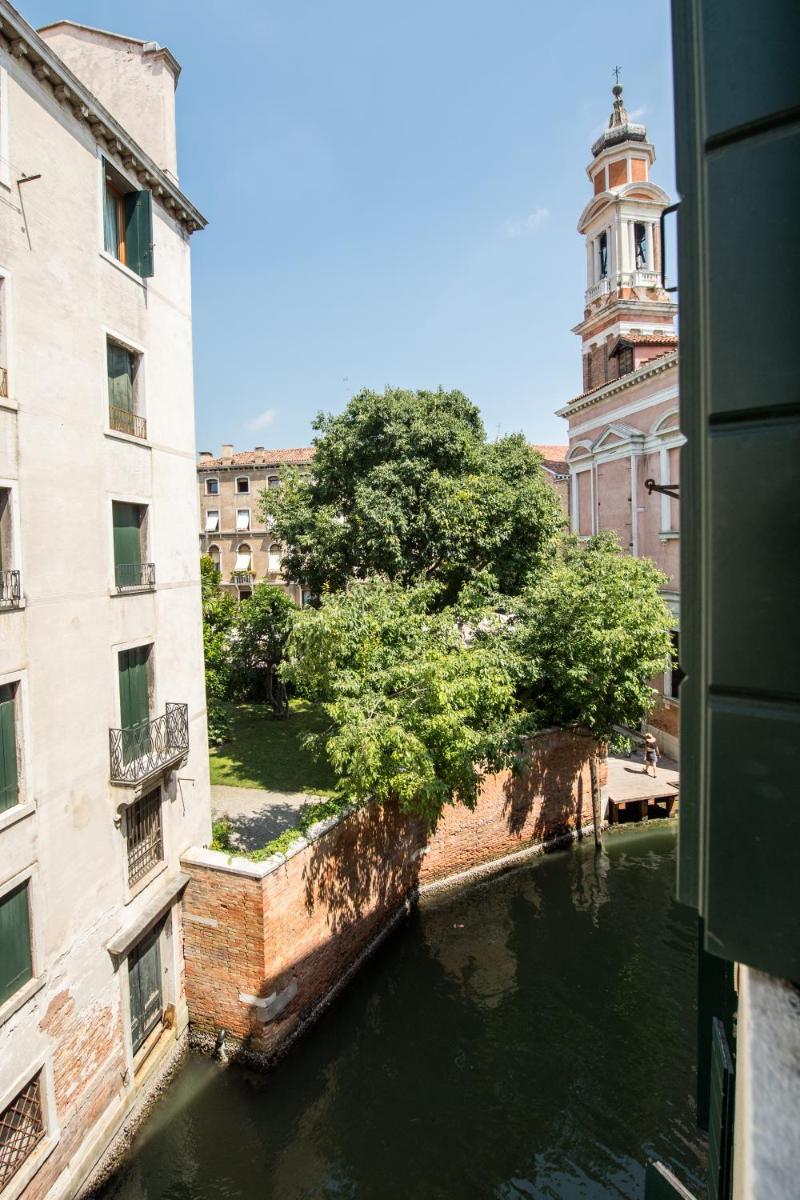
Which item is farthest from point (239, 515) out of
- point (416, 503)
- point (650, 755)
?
point (650, 755)

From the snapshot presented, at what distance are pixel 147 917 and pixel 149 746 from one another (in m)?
2.65

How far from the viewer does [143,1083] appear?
34.8 ft

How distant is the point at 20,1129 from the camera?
833cm

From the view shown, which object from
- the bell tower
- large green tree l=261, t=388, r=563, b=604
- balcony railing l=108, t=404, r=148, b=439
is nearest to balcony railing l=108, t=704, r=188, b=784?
balcony railing l=108, t=404, r=148, b=439

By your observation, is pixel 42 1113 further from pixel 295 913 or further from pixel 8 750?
pixel 8 750

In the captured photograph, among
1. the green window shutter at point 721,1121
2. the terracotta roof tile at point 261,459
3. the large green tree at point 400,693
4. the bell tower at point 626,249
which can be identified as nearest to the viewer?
the green window shutter at point 721,1121

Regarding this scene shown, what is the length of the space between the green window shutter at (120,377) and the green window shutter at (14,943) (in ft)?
23.2

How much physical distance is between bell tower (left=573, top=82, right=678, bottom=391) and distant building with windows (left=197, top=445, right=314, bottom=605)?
2029 cm

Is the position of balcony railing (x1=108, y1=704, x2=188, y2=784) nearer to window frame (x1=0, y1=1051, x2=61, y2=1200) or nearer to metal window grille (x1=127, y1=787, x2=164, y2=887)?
metal window grille (x1=127, y1=787, x2=164, y2=887)

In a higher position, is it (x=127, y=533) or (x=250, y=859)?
(x=127, y=533)

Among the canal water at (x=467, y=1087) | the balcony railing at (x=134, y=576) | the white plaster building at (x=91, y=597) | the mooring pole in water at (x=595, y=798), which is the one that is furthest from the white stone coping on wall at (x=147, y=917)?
the mooring pole in water at (x=595, y=798)

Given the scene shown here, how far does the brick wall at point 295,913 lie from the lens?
1126 cm

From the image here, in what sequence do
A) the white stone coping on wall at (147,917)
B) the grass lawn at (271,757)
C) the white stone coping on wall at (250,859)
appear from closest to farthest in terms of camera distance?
the white stone coping on wall at (147,917), the white stone coping on wall at (250,859), the grass lawn at (271,757)

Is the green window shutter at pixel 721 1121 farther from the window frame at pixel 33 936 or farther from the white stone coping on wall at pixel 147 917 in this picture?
the white stone coping on wall at pixel 147 917
